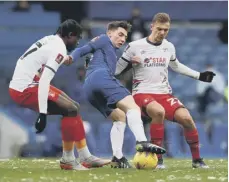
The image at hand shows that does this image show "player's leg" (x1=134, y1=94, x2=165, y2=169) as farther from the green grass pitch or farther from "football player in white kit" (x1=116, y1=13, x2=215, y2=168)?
the green grass pitch

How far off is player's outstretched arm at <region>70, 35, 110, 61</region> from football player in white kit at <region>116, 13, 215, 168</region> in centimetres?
51

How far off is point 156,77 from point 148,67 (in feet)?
0.53

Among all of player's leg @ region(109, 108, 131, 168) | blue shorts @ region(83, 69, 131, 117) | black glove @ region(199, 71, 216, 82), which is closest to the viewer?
blue shorts @ region(83, 69, 131, 117)

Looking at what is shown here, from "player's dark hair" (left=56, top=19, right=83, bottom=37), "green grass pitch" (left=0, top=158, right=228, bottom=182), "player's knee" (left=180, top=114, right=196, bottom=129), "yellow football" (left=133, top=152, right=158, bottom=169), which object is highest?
"player's dark hair" (left=56, top=19, right=83, bottom=37)

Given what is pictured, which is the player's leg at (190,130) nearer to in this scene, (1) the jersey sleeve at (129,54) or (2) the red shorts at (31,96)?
(1) the jersey sleeve at (129,54)

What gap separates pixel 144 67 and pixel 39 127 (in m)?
1.86

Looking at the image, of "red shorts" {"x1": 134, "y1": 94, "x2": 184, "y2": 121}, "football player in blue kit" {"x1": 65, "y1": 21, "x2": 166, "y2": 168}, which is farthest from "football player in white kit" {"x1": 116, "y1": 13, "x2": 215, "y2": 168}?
"football player in blue kit" {"x1": 65, "y1": 21, "x2": 166, "y2": 168}

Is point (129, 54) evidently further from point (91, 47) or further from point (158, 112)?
point (158, 112)

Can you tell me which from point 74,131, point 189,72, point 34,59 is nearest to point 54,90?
point 34,59

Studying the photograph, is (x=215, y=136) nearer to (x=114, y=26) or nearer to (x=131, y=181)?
(x=114, y=26)

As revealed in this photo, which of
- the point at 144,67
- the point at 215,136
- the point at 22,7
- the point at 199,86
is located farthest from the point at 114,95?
the point at 22,7

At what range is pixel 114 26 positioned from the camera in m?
10.1

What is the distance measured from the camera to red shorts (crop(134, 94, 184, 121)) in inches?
404

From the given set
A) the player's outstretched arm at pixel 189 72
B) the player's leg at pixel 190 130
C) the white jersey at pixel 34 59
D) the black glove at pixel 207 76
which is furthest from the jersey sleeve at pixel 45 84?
the black glove at pixel 207 76
